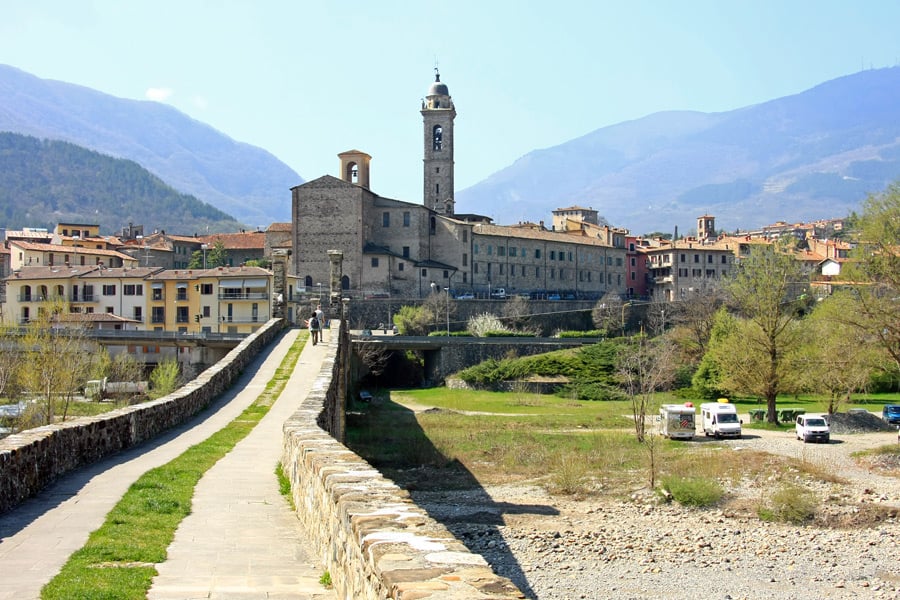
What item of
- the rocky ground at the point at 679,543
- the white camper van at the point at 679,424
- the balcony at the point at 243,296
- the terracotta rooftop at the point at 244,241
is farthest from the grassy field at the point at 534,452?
the terracotta rooftop at the point at 244,241

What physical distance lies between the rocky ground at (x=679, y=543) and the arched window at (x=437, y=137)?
97.4 meters

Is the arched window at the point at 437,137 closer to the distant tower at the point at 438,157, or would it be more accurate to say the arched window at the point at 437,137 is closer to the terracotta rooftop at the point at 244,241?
the distant tower at the point at 438,157

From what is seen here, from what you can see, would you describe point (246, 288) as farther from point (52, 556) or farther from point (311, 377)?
point (52, 556)

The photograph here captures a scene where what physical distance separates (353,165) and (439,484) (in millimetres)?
76443

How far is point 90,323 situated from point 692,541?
51.6 m

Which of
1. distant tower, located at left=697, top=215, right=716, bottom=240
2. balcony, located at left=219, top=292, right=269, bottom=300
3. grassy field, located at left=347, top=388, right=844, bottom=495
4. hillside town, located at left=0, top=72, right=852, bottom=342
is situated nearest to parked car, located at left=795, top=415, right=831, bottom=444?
grassy field, located at left=347, top=388, right=844, bottom=495

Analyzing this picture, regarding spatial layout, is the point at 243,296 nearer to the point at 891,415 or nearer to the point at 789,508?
the point at 891,415

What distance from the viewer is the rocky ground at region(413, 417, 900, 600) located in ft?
71.4

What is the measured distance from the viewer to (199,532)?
1062 centimetres

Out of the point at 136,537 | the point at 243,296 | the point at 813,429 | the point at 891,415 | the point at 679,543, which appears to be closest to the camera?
the point at 136,537

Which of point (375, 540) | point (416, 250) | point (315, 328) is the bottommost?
point (375, 540)

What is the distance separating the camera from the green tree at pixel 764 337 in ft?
159

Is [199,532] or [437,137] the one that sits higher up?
[437,137]

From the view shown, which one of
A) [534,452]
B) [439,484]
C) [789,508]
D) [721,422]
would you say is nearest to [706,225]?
[721,422]
